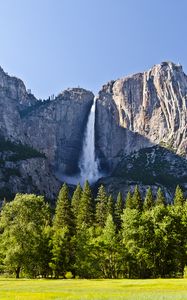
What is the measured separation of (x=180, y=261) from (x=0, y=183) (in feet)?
388

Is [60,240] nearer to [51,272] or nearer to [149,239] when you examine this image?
[51,272]

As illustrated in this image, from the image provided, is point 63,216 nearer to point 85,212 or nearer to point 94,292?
point 85,212

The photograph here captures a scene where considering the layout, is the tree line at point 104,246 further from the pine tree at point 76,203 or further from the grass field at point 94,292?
the grass field at point 94,292

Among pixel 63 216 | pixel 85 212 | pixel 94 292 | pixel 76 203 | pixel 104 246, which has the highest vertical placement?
pixel 76 203

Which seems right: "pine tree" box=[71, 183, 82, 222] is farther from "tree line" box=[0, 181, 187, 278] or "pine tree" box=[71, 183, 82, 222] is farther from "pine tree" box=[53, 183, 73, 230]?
"tree line" box=[0, 181, 187, 278]

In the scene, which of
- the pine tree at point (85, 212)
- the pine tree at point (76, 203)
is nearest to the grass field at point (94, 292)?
the pine tree at point (85, 212)

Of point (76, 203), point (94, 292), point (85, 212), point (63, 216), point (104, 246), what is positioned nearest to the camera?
point (94, 292)

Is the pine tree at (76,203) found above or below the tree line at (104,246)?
above

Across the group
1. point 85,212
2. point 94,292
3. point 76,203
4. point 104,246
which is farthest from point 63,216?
point 94,292

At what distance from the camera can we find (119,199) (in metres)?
107

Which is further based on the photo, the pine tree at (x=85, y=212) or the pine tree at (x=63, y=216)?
the pine tree at (x=85, y=212)

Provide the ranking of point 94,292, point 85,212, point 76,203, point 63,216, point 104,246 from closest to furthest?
point 94,292 → point 104,246 → point 63,216 → point 85,212 → point 76,203

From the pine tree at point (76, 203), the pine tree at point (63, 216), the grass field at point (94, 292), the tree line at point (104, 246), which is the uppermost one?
the pine tree at point (76, 203)

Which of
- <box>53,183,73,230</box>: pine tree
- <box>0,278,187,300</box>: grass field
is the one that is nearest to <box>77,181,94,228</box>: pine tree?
<box>53,183,73,230</box>: pine tree
